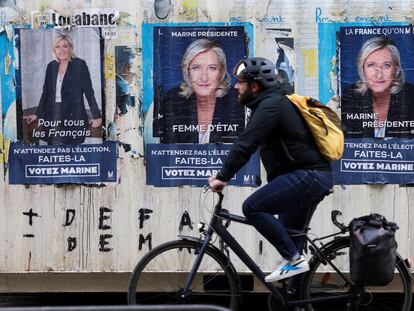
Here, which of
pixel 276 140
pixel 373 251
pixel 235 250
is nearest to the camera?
pixel 373 251

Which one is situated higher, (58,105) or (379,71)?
(379,71)

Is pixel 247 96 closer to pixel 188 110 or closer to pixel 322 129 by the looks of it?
pixel 322 129

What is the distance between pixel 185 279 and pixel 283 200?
3.26ft

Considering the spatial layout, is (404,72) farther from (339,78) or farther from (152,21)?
(152,21)

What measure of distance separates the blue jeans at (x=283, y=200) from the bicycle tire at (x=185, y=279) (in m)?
0.40

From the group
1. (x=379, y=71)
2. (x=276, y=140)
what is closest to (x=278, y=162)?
(x=276, y=140)

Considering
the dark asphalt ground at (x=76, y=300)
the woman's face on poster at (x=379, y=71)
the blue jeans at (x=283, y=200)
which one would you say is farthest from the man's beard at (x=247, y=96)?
the dark asphalt ground at (x=76, y=300)

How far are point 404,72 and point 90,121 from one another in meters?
2.56

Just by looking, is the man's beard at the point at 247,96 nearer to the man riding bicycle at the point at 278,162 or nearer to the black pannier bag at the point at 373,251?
the man riding bicycle at the point at 278,162

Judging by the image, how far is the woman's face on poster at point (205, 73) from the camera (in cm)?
563

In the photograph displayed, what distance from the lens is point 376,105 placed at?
220 inches

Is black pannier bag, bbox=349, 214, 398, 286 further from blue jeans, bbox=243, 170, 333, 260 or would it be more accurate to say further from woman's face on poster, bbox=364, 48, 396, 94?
woman's face on poster, bbox=364, 48, 396, 94

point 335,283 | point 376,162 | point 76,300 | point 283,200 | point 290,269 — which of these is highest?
point 376,162

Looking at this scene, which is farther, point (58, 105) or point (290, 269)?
point (58, 105)
